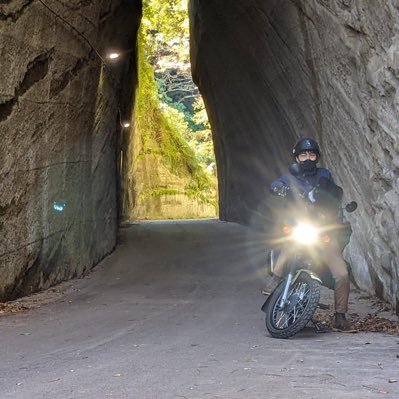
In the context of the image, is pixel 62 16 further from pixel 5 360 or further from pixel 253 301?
pixel 5 360

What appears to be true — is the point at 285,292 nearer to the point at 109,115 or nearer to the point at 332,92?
the point at 332,92

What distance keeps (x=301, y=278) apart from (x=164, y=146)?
30.1 m

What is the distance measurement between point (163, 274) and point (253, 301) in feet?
10.5

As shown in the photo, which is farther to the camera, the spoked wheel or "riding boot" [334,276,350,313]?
"riding boot" [334,276,350,313]

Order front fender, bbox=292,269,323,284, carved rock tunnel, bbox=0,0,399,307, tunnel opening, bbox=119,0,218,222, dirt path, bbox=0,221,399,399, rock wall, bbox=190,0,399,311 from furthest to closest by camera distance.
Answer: tunnel opening, bbox=119,0,218,222 → carved rock tunnel, bbox=0,0,399,307 → rock wall, bbox=190,0,399,311 → front fender, bbox=292,269,323,284 → dirt path, bbox=0,221,399,399

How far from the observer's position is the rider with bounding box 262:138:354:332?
561cm

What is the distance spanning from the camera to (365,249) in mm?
8164

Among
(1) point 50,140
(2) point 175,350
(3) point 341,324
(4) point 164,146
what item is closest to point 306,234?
(3) point 341,324

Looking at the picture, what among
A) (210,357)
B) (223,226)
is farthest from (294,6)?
(223,226)

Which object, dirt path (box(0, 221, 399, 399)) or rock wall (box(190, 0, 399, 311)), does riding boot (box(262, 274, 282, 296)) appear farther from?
rock wall (box(190, 0, 399, 311))

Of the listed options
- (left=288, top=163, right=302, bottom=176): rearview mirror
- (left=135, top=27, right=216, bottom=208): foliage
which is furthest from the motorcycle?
(left=135, top=27, right=216, bottom=208): foliage

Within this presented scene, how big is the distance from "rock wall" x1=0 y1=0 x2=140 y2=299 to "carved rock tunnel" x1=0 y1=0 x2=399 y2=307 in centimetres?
2

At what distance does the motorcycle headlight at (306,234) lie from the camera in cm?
555

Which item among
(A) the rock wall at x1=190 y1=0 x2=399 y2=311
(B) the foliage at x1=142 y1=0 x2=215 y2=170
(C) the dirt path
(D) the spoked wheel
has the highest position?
(B) the foliage at x1=142 y1=0 x2=215 y2=170
